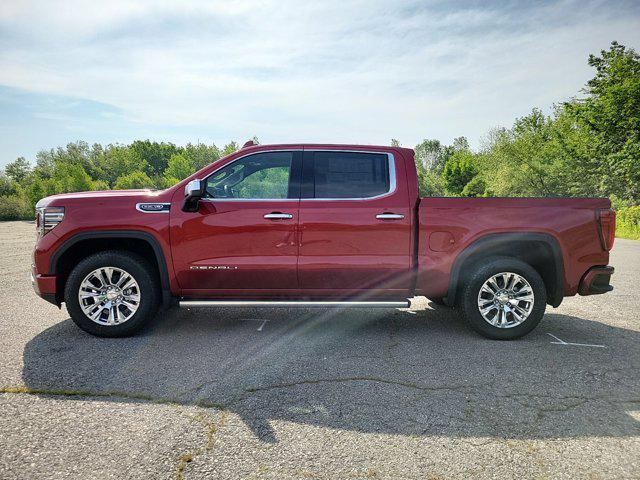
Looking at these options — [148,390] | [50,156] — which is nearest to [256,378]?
[148,390]

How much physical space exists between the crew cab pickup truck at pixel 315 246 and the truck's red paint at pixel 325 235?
10 mm

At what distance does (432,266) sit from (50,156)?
120 meters

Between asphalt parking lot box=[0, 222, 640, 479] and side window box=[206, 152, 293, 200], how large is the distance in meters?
1.51

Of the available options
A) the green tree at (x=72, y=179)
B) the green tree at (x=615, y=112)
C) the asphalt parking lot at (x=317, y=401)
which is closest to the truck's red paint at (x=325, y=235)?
the asphalt parking lot at (x=317, y=401)

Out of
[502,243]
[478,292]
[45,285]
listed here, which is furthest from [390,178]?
[45,285]

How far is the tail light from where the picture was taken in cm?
470

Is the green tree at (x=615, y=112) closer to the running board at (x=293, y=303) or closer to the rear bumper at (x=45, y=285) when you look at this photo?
the running board at (x=293, y=303)

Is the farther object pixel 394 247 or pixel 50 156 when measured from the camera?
pixel 50 156

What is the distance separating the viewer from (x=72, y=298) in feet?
15.3

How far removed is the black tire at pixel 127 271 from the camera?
15.3ft

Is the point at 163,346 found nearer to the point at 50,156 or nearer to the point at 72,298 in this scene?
the point at 72,298

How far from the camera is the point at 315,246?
4.68m

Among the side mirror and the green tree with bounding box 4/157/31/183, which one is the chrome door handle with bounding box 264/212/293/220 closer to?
the side mirror

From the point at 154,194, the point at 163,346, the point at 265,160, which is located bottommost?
the point at 163,346
